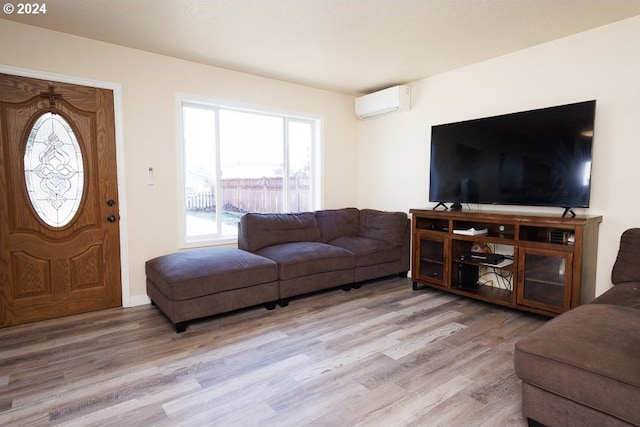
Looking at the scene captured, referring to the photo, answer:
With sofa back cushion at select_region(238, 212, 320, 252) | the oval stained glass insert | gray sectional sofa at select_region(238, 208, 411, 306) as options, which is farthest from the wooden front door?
gray sectional sofa at select_region(238, 208, 411, 306)

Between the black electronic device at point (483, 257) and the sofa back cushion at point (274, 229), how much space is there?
67.0 inches

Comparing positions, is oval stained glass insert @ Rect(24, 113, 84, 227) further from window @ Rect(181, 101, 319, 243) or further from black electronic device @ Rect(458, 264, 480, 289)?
black electronic device @ Rect(458, 264, 480, 289)

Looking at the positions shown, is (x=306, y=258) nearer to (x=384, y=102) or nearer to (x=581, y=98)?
(x=384, y=102)

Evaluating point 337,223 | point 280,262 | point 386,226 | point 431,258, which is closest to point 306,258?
point 280,262

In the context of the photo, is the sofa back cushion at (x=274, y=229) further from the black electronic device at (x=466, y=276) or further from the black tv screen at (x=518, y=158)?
the black electronic device at (x=466, y=276)

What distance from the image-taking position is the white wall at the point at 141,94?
2.85 metres

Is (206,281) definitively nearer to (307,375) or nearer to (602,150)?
(307,375)

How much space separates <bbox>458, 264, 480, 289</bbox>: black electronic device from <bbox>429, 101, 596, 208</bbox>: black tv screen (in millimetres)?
682

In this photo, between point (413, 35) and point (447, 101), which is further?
point (447, 101)

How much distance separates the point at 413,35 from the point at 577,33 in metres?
1.40

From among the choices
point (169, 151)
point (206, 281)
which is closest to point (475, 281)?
point (206, 281)

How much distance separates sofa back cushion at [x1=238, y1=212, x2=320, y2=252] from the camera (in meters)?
3.76

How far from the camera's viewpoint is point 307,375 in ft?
6.98

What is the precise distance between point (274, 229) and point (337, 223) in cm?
93
